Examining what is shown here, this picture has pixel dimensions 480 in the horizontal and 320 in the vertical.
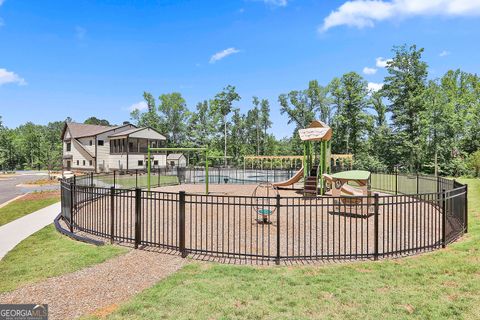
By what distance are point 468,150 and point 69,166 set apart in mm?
58877

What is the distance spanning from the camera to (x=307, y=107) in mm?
62844

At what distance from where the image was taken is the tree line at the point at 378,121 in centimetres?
3666

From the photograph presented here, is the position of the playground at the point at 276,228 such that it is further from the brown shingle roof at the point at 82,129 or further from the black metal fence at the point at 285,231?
the brown shingle roof at the point at 82,129

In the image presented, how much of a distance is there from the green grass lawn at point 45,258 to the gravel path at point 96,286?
322 mm

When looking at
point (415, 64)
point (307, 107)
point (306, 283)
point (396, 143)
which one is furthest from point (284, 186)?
point (307, 107)

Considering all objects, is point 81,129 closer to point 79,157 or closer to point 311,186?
point 79,157

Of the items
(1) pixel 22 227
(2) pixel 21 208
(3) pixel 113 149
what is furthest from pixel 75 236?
(3) pixel 113 149

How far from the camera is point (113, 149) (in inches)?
1625

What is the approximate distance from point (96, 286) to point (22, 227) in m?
6.52

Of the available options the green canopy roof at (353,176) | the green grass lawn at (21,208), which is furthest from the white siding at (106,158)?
the green canopy roof at (353,176)

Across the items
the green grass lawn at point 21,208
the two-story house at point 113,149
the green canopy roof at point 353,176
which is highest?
the two-story house at point 113,149

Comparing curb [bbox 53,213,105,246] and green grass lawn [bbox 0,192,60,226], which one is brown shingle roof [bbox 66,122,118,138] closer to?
green grass lawn [bbox 0,192,60,226]

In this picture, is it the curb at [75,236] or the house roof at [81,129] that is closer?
the curb at [75,236]

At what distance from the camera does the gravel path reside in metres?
4.41
